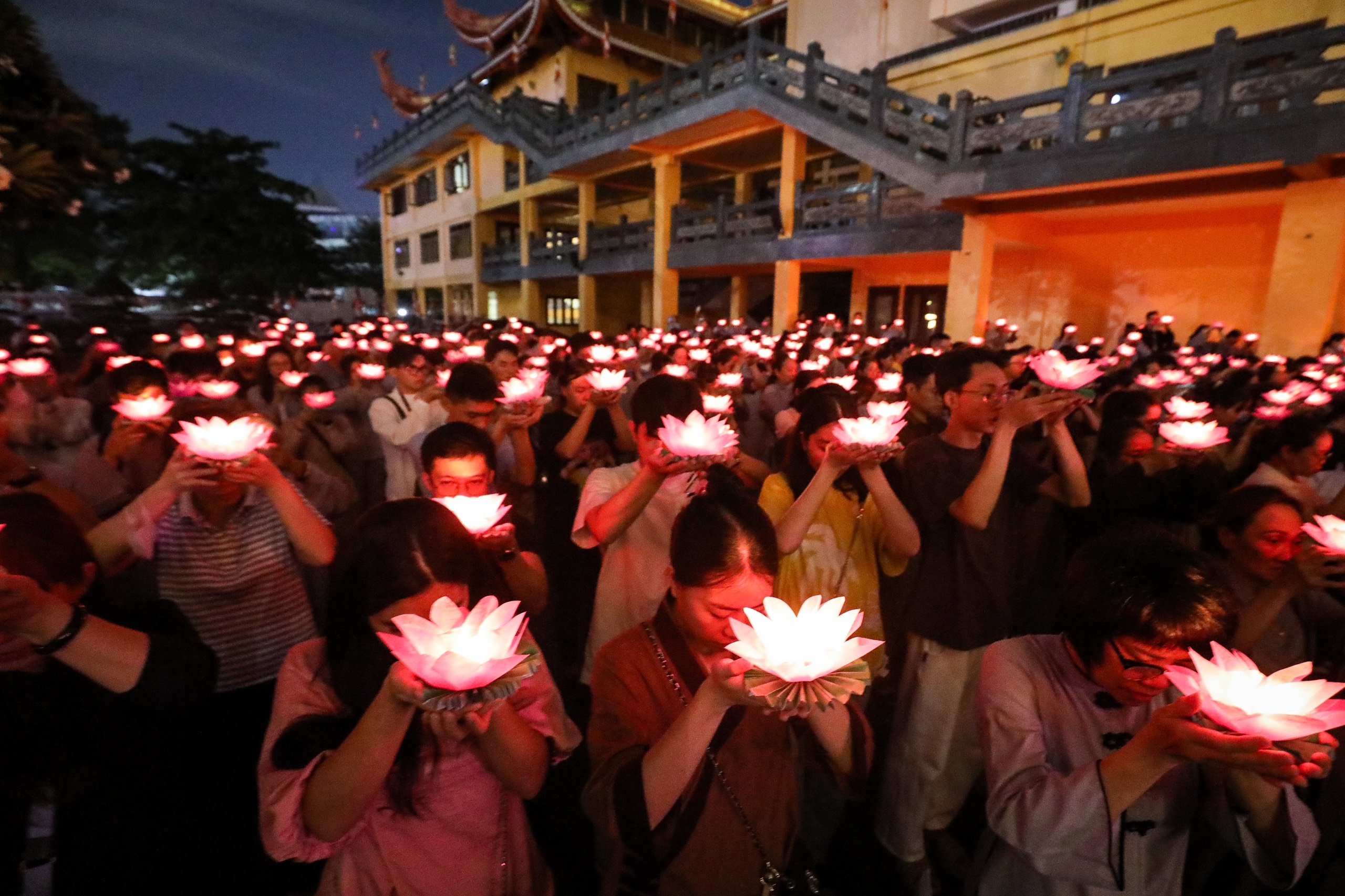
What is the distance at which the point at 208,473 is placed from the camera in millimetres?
2133

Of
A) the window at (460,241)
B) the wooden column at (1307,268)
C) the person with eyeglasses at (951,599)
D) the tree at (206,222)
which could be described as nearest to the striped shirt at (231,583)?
the person with eyeglasses at (951,599)

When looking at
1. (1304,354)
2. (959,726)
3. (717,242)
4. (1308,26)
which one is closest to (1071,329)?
(1304,354)

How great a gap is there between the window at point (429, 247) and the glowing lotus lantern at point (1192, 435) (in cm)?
3151

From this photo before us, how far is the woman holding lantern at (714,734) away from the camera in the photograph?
1.50 m

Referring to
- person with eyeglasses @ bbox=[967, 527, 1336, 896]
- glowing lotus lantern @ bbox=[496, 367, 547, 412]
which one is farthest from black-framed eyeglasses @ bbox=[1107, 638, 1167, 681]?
glowing lotus lantern @ bbox=[496, 367, 547, 412]

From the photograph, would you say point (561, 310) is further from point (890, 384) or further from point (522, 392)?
point (522, 392)

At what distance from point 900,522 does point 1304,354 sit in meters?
9.21

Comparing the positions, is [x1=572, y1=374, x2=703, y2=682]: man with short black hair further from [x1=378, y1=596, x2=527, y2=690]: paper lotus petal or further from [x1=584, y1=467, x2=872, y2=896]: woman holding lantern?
[x1=378, y1=596, x2=527, y2=690]: paper lotus petal

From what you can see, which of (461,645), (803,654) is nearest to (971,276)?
(803,654)

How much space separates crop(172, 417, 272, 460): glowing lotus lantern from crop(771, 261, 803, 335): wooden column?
12.1 meters

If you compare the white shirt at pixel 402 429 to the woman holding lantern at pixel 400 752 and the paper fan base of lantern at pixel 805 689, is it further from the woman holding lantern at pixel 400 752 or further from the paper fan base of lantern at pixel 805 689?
the paper fan base of lantern at pixel 805 689

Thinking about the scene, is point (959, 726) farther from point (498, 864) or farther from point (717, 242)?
point (717, 242)

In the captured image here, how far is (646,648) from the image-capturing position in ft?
5.34

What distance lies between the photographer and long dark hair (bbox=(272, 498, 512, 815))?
59.3 inches
